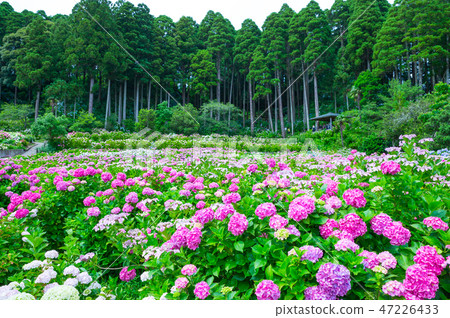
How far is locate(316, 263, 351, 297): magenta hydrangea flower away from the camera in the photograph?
815 mm

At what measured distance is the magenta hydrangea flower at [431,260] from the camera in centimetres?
84

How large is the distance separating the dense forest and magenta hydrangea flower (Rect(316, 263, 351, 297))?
16.2 metres

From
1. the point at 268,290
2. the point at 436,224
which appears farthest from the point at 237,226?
the point at 436,224

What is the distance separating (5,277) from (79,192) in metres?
1.04

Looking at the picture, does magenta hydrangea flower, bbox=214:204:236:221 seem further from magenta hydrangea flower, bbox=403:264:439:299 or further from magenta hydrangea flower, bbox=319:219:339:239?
magenta hydrangea flower, bbox=403:264:439:299

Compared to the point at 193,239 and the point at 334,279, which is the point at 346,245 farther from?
the point at 193,239

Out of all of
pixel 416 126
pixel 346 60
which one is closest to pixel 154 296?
pixel 416 126

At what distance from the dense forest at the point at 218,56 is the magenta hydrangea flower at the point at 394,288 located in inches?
636

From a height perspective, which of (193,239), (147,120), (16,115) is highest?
(16,115)

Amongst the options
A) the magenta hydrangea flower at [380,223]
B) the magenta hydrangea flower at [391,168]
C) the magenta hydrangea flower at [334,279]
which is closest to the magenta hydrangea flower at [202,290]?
the magenta hydrangea flower at [334,279]

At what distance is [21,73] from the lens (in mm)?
20641

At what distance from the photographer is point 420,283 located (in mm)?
790

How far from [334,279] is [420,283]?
0.94 feet

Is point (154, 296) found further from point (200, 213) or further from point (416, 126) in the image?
point (416, 126)
